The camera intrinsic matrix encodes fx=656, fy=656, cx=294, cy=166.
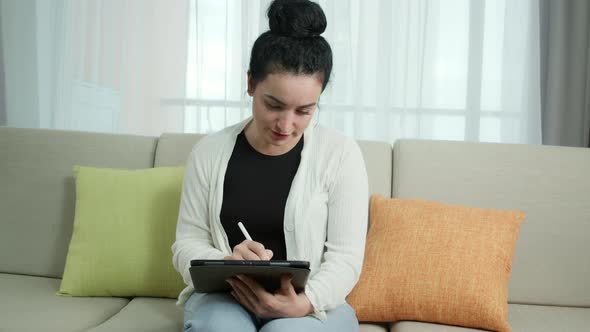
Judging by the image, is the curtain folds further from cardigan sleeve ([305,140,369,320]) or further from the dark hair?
the dark hair

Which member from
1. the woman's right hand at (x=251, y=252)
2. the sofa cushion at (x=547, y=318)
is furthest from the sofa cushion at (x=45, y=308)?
the sofa cushion at (x=547, y=318)

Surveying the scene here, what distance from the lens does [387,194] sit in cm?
197

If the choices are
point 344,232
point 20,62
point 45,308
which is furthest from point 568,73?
point 20,62

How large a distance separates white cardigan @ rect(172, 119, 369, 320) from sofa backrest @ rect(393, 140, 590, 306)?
425mm

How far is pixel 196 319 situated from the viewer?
1.34m

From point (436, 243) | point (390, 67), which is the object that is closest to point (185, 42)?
point (390, 67)

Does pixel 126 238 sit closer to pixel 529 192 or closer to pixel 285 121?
pixel 285 121

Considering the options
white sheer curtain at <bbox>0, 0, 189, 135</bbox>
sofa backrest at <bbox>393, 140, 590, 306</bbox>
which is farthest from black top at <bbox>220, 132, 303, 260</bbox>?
white sheer curtain at <bbox>0, 0, 189, 135</bbox>

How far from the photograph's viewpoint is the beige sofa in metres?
1.72

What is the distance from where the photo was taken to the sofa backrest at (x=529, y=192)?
187 cm

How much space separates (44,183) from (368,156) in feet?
3.35

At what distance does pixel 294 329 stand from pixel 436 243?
22.7 inches

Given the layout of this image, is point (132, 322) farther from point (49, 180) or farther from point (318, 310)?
point (49, 180)

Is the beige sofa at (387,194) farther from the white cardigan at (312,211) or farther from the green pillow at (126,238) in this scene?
the white cardigan at (312,211)
